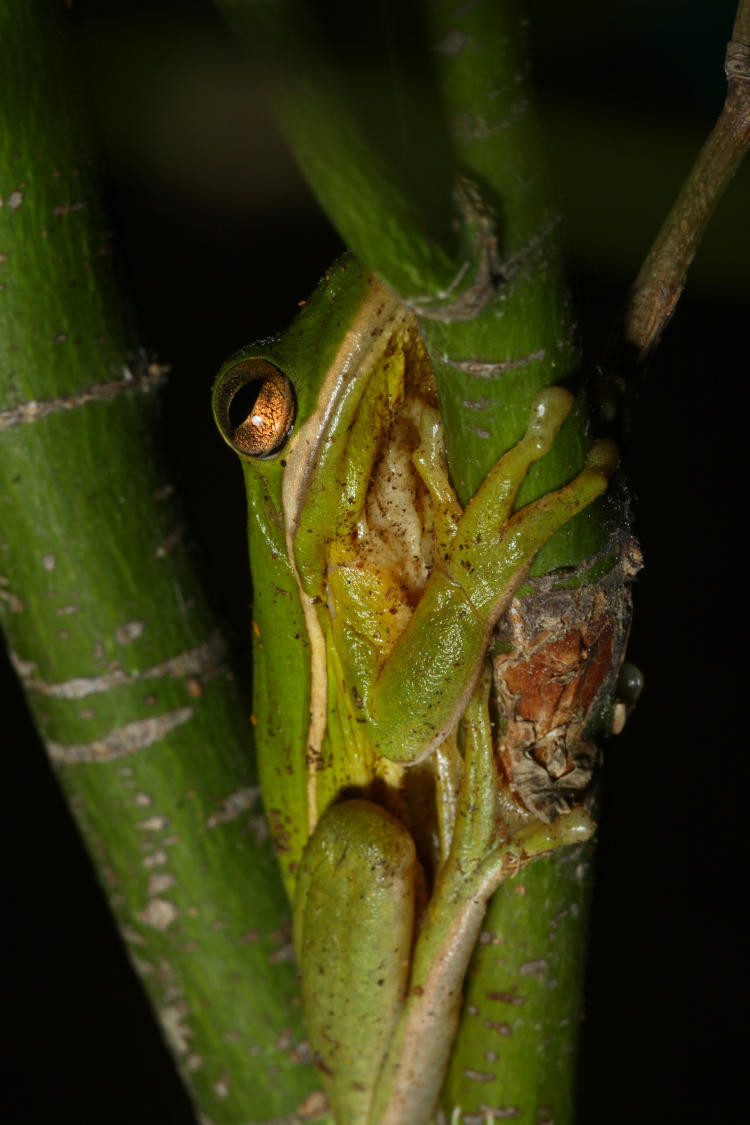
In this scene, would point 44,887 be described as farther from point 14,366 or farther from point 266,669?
point 14,366

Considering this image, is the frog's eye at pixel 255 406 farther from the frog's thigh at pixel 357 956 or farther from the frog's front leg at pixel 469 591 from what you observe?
the frog's thigh at pixel 357 956

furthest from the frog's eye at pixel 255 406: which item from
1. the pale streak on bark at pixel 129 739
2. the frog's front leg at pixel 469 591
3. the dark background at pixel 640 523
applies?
the dark background at pixel 640 523

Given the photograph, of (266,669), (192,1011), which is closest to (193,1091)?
(192,1011)

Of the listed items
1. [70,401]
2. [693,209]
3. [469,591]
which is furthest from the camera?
[70,401]

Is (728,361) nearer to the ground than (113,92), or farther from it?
nearer to the ground

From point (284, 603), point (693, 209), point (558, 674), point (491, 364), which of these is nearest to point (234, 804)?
point (284, 603)

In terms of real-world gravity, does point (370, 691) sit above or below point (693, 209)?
below

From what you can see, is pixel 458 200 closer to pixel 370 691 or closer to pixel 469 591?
pixel 469 591
